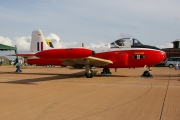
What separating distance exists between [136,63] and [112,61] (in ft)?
6.14

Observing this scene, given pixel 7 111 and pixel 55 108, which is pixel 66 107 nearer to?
pixel 55 108

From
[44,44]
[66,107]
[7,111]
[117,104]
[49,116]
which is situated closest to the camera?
[49,116]

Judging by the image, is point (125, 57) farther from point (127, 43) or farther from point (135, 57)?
point (127, 43)

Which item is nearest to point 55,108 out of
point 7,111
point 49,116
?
point 49,116

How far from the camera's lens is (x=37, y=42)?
67.7 ft

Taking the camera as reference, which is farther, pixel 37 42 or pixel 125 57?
pixel 37 42

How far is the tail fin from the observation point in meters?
20.5

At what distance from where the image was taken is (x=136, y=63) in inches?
641

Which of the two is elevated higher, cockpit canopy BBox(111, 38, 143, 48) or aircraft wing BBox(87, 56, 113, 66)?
cockpit canopy BBox(111, 38, 143, 48)

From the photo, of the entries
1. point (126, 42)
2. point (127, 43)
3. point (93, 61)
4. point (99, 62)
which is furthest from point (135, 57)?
point (93, 61)

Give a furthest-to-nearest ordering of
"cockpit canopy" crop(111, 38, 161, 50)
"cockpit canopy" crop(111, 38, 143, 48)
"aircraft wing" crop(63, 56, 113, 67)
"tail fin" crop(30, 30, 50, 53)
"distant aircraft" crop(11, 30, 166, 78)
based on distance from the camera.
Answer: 1. "tail fin" crop(30, 30, 50, 53)
2. "cockpit canopy" crop(111, 38, 143, 48)
3. "cockpit canopy" crop(111, 38, 161, 50)
4. "distant aircraft" crop(11, 30, 166, 78)
5. "aircraft wing" crop(63, 56, 113, 67)

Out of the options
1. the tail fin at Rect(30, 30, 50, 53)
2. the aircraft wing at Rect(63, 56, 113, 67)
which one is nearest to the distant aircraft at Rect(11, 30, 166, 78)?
the aircraft wing at Rect(63, 56, 113, 67)

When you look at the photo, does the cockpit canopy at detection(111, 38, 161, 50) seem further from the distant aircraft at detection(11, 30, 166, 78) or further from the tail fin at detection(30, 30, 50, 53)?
the tail fin at detection(30, 30, 50, 53)

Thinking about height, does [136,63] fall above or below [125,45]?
below
